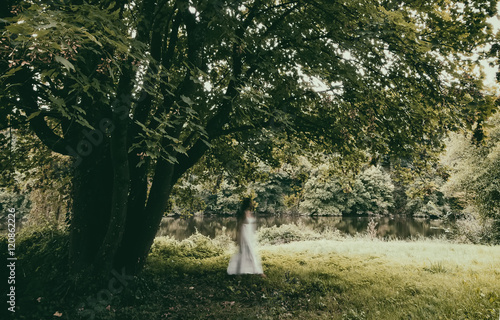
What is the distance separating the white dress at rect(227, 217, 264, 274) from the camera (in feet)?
23.6

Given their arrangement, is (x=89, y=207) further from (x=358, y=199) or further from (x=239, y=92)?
(x=358, y=199)

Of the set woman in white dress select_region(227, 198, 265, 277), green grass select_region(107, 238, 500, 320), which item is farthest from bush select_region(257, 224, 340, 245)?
woman in white dress select_region(227, 198, 265, 277)

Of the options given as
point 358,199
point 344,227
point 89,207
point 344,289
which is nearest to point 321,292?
point 344,289

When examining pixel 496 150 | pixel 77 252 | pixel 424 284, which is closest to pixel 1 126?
pixel 77 252

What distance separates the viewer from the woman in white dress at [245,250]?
719 cm

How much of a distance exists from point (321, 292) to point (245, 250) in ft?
6.81

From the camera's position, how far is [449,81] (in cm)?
525

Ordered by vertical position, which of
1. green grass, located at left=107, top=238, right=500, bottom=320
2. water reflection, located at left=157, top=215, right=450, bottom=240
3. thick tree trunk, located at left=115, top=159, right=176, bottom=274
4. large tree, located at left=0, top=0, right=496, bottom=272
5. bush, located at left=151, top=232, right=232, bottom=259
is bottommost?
water reflection, located at left=157, top=215, right=450, bottom=240

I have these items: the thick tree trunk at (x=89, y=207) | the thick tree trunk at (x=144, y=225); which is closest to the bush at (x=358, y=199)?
the thick tree trunk at (x=144, y=225)

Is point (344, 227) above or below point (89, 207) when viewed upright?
below

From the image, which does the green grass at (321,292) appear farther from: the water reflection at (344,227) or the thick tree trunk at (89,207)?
the water reflection at (344,227)

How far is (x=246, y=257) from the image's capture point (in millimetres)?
7211

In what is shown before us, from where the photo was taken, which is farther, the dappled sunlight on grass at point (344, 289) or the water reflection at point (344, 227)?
the water reflection at point (344, 227)

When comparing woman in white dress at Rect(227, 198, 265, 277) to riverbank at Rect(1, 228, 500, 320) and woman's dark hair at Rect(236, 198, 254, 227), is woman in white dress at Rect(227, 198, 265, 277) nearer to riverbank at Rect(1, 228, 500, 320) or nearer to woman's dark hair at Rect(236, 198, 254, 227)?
woman's dark hair at Rect(236, 198, 254, 227)
